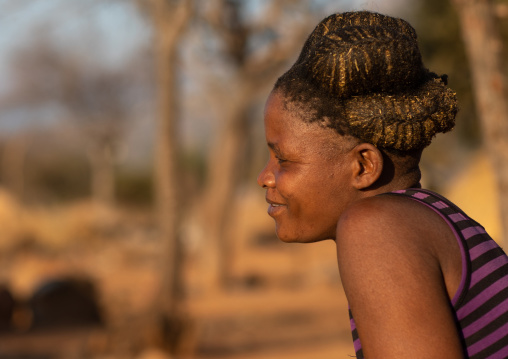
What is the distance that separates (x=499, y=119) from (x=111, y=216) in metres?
21.1

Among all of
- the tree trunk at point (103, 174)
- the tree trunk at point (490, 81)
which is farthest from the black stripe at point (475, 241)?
the tree trunk at point (103, 174)

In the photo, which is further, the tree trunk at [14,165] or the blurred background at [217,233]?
the tree trunk at [14,165]

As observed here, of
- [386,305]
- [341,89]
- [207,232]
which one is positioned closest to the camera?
[386,305]

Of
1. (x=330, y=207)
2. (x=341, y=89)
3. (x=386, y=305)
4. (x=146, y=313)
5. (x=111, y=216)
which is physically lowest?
(x=111, y=216)

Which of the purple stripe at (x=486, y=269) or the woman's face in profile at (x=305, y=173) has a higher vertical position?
the woman's face in profile at (x=305, y=173)

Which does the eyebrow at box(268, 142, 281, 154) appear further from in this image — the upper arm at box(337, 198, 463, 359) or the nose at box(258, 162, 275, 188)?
the upper arm at box(337, 198, 463, 359)

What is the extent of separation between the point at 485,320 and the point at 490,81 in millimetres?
2598

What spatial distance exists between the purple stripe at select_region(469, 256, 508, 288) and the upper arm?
Result: 0.09 meters

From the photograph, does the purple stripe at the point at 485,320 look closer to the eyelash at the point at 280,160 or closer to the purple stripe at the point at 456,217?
the purple stripe at the point at 456,217

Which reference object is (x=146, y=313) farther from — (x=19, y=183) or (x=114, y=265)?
(x=19, y=183)

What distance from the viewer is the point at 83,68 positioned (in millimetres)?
30094

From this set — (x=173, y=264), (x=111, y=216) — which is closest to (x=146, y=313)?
(x=173, y=264)

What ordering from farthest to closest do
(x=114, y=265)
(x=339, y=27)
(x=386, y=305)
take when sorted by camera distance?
(x=114, y=265) → (x=339, y=27) → (x=386, y=305)

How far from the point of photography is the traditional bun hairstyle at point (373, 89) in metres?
1.43
